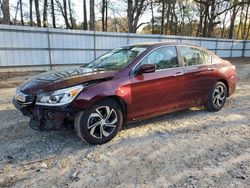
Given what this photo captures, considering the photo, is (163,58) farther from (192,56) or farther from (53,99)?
(53,99)

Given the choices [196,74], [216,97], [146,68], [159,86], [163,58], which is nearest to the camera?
[146,68]

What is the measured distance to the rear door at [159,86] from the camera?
417cm

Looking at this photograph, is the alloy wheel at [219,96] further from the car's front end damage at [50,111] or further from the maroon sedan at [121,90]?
the car's front end damage at [50,111]

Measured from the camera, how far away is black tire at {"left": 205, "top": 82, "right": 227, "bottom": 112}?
17.9 feet

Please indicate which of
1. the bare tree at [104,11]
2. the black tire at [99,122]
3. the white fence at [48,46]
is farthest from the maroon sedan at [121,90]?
the bare tree at [104,11]

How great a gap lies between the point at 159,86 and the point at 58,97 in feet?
5.87

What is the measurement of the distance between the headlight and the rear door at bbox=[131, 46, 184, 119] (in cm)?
102

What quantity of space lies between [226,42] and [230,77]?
62.3 ft

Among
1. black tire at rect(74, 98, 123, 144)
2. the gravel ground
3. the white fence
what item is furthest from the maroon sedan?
the white fence

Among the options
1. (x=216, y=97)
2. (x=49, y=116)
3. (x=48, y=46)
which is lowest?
(x=216, y=97)

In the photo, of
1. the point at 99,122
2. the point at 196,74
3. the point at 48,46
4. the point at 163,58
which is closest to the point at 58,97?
the point at 99,122

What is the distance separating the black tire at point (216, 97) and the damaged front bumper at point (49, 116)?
3.19 m

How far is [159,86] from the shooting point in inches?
174

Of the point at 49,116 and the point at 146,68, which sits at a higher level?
the point at 146,68
